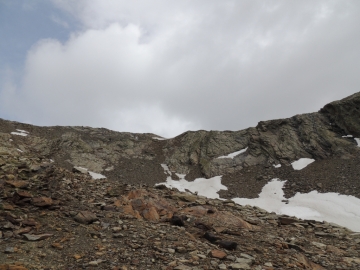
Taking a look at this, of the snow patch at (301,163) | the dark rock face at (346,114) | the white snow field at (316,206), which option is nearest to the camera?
the white snow field at (316,206)

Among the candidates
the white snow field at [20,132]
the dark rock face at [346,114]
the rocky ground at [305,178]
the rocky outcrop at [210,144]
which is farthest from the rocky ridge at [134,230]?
the white snow field at [20,132]

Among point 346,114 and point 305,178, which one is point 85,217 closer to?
point 305,178

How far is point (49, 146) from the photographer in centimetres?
5203

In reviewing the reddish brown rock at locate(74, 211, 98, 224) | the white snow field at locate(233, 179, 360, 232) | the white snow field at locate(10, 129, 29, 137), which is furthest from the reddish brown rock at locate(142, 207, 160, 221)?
the white snow field at locate(10, 129, 29, 137)

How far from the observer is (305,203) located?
3341 cm

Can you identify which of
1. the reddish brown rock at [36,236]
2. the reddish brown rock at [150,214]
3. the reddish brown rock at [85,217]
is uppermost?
the reddish brown rock at [85,217]

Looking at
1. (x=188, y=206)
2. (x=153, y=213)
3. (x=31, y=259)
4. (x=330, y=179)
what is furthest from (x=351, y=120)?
(x=31, y=259)

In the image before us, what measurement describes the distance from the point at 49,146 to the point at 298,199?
45.8 meters

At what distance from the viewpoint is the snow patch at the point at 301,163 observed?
45.8 metres

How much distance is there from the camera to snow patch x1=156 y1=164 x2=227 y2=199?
4247 cm

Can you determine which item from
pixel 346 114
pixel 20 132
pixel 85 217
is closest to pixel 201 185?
pixel 346 114

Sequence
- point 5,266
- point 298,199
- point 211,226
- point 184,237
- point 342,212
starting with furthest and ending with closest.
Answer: point 298,199, point 342,212, point 211,226, point 184,237, point 5,266

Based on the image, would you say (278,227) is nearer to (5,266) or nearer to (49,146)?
(5,266)

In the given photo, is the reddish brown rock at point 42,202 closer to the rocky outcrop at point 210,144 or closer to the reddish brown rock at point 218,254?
the reddish brown rock at point 218,254
